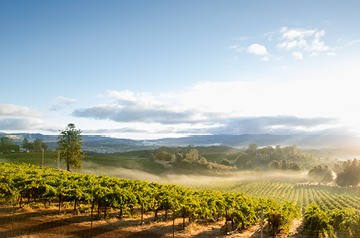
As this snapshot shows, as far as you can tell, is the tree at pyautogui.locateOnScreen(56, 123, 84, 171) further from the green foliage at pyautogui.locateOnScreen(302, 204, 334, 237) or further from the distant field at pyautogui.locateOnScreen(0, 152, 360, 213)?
the green foliage at pyautogui.locateOnScreen(302, 204, 334, 237)

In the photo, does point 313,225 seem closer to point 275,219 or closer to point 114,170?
point 275,219

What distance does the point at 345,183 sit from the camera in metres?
162

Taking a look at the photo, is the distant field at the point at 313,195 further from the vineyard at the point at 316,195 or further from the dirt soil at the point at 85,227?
the dirt soil at the point at 85,227

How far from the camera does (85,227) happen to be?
41938 millimetres

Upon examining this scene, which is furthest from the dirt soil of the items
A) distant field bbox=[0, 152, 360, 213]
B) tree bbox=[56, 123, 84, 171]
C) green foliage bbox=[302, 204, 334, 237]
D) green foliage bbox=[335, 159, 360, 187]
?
green foliage bbox=[335, 159, 360, 187]

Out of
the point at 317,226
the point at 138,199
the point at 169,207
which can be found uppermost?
the point at 138,199

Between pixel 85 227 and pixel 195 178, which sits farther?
pixel 195 178

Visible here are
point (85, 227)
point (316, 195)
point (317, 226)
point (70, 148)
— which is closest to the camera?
point (317, 226)

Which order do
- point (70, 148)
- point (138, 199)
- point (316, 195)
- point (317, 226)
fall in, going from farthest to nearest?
point (316, 195) < point (70, 148) < point (138, 199) < point (317, 226)

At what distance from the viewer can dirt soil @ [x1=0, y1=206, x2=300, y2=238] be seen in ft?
131

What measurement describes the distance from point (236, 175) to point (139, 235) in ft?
507

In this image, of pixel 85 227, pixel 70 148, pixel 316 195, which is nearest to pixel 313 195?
pixel 316 195

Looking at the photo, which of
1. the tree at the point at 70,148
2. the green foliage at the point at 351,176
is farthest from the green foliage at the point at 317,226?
the green foliage at the point at 351,176

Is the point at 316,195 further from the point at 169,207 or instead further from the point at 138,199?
the point at 138,199
